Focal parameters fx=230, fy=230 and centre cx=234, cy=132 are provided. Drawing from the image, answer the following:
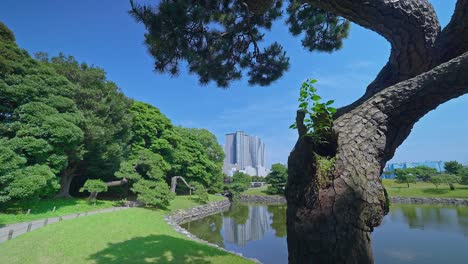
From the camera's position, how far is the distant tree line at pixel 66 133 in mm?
8383

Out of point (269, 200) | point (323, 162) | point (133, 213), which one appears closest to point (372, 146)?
point (323, 162)

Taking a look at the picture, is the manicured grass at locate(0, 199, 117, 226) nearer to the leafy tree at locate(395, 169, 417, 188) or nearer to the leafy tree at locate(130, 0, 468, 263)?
the leafy tree at locate(130, 0, 468, 263)

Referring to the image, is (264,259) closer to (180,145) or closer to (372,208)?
(372,208)

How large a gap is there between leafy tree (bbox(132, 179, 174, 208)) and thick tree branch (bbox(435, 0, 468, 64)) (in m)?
12.2

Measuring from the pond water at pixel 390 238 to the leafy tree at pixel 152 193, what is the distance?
1809 millimetres

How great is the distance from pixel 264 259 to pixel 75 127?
911 cm

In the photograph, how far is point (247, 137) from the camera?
73.4m

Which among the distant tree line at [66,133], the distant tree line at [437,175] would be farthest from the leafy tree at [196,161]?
the distant tree line at [437,175]

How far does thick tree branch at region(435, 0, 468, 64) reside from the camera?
5.16 ft

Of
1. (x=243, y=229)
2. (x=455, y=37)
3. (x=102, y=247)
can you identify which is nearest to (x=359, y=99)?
(x=455, y=37)

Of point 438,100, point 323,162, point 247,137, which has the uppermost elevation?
point 247,137

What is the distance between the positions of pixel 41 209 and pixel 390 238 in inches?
537

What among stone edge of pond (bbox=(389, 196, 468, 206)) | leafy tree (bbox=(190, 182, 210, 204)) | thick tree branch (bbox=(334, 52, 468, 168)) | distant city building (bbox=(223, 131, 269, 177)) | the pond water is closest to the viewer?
thick tree branch (bbox=(334, 52, 468, 168))

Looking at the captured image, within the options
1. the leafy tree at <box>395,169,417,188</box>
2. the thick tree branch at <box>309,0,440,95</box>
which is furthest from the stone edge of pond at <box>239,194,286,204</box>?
the thick tree branch at <box>309,0,440,95</box>
